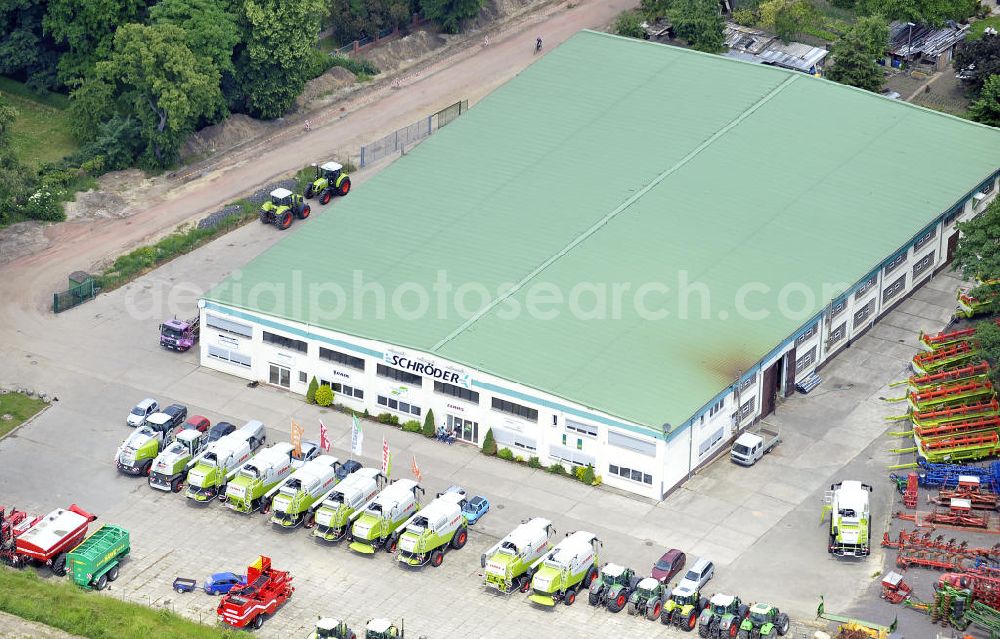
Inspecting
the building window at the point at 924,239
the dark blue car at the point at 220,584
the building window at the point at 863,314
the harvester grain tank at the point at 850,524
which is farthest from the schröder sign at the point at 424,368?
the building window at the point at 924,239

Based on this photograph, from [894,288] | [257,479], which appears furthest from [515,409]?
[894,288]

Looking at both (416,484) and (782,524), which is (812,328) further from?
(416,484)

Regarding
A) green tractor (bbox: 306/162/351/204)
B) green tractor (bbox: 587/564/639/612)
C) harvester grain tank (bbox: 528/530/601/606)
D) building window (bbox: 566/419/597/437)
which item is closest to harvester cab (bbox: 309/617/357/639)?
harvester grain tank (bbox: 528/530/601/606)

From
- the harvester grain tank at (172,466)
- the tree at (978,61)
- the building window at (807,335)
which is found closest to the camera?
the harvester grain tank at (172,466)

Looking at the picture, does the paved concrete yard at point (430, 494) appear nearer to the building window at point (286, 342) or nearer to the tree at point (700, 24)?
the building window at point (286, 342)

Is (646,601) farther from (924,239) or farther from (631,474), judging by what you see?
(924,239)

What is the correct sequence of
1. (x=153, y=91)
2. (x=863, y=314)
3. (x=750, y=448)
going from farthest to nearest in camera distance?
(x=153, y=91)
(x=863, y=314)
(x=750, y=448)
